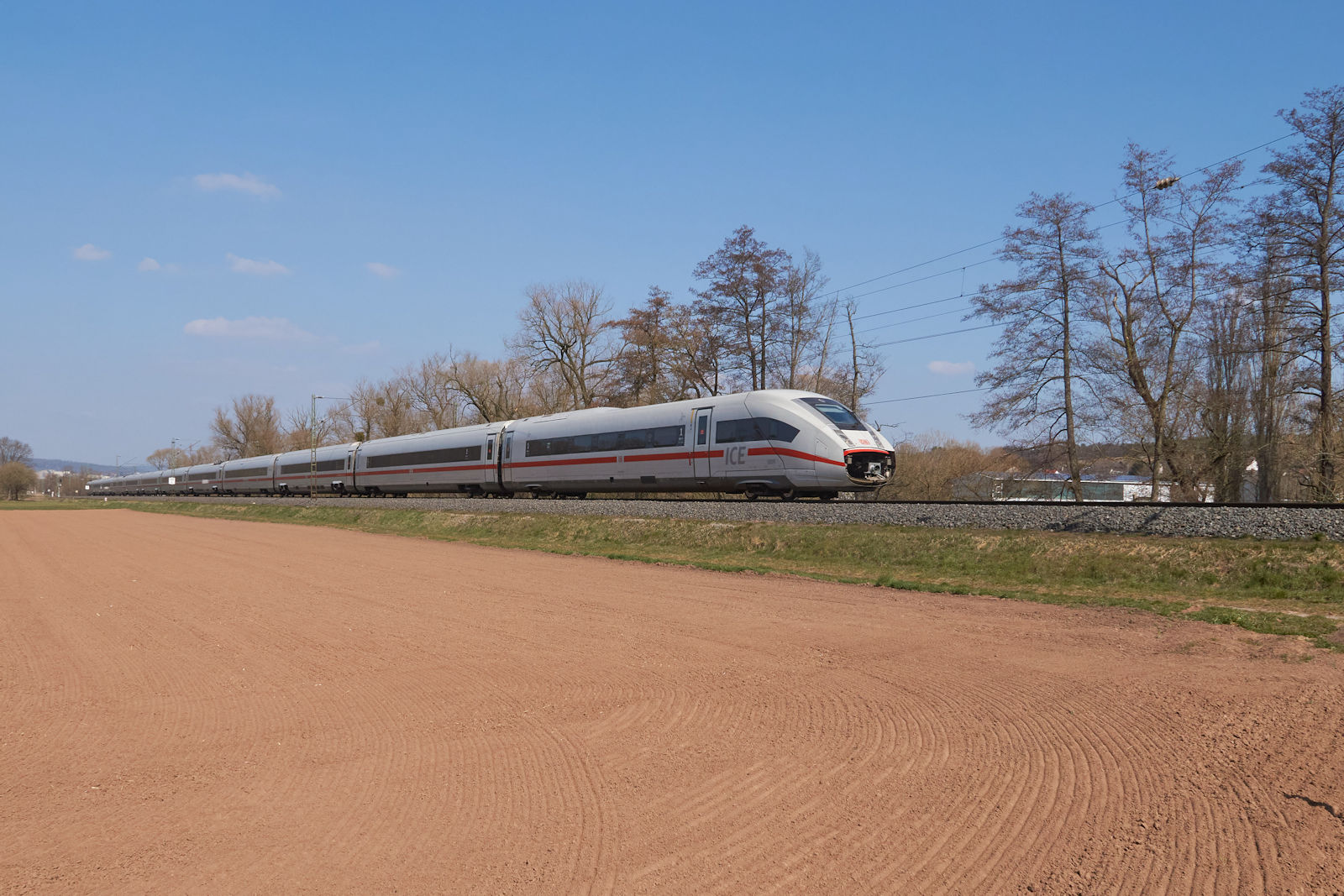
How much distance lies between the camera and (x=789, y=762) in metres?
5.76

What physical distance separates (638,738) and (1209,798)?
375 cm

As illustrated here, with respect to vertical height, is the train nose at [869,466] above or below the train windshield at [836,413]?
below

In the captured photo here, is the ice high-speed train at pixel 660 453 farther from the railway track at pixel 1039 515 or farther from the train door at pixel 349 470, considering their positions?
the train door at pixel 349 470

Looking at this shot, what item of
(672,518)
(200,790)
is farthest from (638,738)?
(672,518)

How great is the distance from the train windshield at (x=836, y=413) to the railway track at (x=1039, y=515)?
2660 millimetres

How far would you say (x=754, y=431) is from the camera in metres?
22.3

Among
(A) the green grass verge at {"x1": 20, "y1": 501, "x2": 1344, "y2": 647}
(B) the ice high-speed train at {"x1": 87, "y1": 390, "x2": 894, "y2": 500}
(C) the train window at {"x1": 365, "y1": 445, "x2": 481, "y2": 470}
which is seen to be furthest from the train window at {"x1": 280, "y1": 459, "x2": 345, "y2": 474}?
(A) the green grass verge at {"x1": 20, "y1": 501, "x2": 1344, "y2": 647}

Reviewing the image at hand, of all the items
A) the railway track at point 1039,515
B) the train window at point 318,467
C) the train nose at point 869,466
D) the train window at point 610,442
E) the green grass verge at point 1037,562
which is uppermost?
the train window at point 610,442

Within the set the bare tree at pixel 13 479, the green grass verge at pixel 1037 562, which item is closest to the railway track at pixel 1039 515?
the green grass verge at pixel 1037 562

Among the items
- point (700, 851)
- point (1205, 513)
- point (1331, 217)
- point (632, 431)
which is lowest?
point (700, 851)

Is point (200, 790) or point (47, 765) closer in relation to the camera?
point (200, 790)

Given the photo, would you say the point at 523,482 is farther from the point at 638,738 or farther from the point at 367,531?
the point at 638,738

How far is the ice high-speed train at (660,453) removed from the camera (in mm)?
21234

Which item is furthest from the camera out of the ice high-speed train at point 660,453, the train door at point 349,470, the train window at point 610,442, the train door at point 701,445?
the train door at point 349,470
